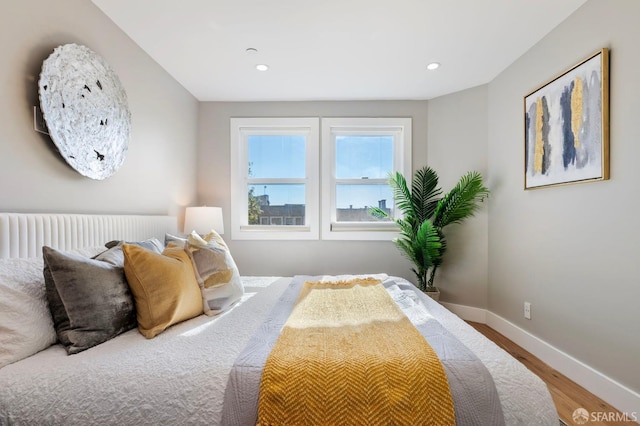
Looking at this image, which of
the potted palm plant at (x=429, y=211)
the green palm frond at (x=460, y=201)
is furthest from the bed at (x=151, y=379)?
the green palm frond at (x=460, y=201)

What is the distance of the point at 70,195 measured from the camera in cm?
163

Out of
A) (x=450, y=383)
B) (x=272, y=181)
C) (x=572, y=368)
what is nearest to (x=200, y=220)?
(x=272, y=181)

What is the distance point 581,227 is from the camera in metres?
1.84

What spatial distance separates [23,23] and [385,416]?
2239mm

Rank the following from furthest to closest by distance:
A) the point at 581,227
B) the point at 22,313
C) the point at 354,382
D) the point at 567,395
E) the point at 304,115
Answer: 1. the point at 304,115
2. the point at 581,227
3. the point at 567,395
4. the point at 22,313
5. the point at 354,382

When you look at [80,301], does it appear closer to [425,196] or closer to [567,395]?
[567,395]

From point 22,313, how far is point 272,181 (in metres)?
2.52

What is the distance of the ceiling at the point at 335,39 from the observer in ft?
5.94

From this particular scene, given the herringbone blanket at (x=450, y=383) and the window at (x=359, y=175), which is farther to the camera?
the window at (x=359, y=175)

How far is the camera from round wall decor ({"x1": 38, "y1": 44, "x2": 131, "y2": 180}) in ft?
4.75

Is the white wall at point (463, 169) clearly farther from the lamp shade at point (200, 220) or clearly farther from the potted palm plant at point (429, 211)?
the lamp shade at point (200, 220)

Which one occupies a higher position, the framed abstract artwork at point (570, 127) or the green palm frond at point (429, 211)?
the framed abstract artwork at point (570, 127)

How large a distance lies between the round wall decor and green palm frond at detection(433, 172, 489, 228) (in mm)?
2676

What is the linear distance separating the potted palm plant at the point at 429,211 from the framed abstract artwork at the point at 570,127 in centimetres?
51
